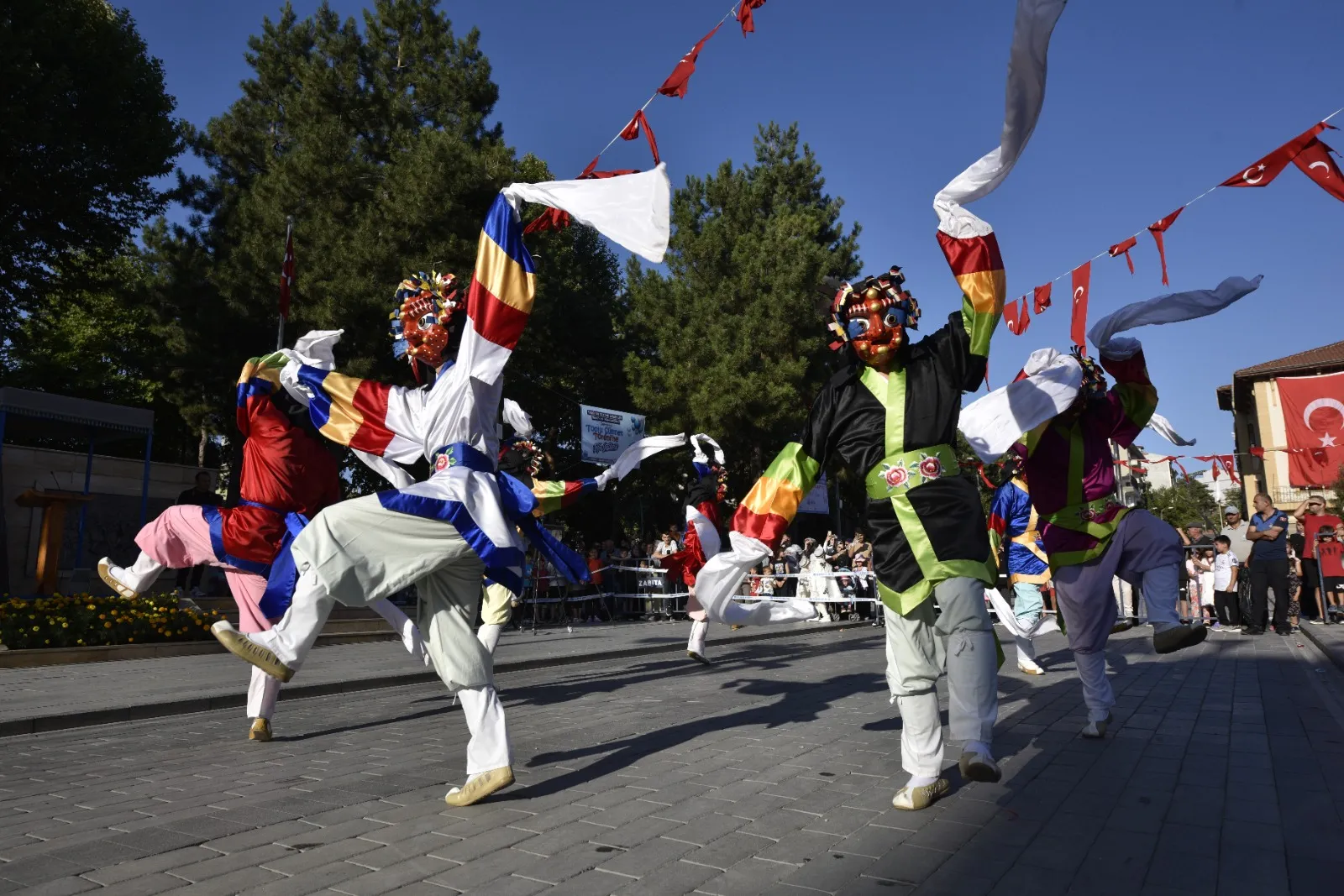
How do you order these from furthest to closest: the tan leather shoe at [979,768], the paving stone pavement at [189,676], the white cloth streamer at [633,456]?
the paving stone pavement at [189,676]
the white cloth streamer at [633,456]
the tan leather shoe at [979,768]

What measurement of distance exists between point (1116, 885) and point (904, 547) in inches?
66.2

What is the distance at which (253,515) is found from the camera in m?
6.45

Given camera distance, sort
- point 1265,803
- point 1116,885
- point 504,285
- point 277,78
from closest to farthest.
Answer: point 1116,885 → point 1265,803 → point 504,285 → point 277,78

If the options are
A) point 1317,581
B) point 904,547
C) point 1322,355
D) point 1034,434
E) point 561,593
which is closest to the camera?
point 904,547

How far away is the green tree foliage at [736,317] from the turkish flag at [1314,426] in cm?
1432

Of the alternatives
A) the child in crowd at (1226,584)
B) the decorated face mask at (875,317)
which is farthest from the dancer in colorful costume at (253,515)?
the child in crowd at (1226,584)

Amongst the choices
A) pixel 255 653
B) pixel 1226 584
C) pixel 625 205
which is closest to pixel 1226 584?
pixel 1226 584

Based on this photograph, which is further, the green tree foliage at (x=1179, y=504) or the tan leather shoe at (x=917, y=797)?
the green tree foliage at (x=1179, y=504)

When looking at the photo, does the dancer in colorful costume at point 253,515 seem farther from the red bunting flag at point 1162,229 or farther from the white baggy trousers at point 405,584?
the red bunting flag at point 1162,229

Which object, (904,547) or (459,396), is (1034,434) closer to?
(904,547)

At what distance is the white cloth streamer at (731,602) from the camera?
14.0ft

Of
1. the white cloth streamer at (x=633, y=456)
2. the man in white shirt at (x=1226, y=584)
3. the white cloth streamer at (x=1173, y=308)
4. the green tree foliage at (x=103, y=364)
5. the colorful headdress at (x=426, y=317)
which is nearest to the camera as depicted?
the colorful headdress at (x=426, y=317)

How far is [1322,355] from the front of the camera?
50.9 meters

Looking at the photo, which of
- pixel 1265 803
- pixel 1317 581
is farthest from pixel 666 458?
pixel 1265 803
